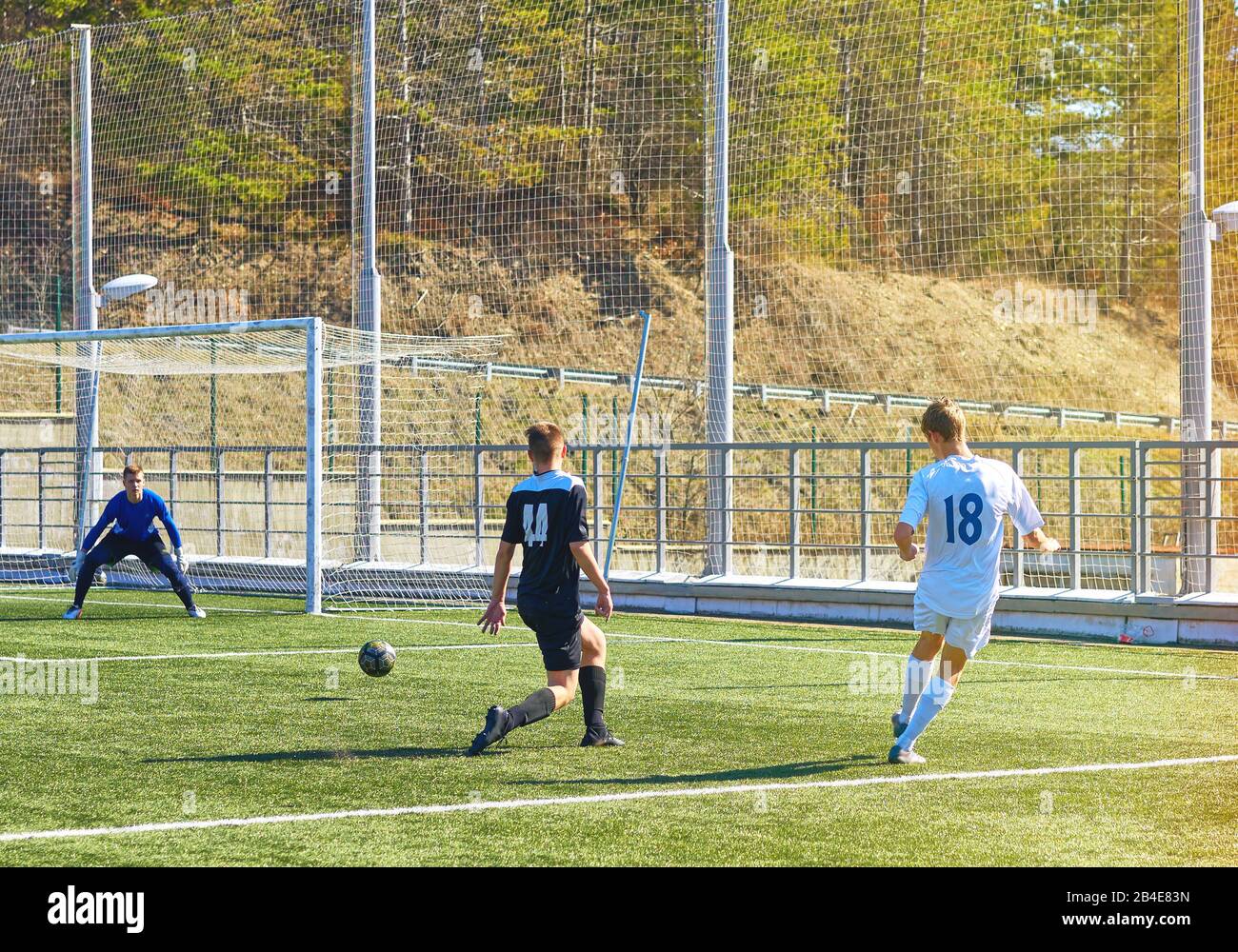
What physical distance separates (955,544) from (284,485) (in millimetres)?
17337

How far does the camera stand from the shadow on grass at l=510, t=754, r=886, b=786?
23.8 feet

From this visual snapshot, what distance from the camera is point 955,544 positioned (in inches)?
300

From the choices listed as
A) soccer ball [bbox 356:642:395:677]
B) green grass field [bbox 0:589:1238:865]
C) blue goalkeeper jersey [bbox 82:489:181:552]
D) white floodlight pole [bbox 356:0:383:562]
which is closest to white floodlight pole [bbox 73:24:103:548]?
white floodlight pole [bbox 356:0:383:562]

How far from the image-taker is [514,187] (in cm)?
2428

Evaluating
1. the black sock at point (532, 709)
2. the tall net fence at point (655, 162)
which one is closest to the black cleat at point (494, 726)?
the black sock at point (532, 709)

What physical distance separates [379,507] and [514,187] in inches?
263

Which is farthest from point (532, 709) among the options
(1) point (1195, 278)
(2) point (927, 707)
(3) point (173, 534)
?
(1) point (1195, 278)

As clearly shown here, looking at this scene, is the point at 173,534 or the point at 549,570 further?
the point at 173,534

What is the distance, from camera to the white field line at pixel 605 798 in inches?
245

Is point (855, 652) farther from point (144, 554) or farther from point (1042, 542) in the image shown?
point (144, 554)

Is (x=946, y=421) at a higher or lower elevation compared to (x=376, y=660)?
higher
